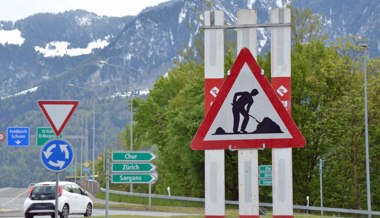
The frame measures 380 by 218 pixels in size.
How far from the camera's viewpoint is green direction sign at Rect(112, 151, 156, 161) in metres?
18.3

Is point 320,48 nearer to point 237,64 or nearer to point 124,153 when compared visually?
point 124,153

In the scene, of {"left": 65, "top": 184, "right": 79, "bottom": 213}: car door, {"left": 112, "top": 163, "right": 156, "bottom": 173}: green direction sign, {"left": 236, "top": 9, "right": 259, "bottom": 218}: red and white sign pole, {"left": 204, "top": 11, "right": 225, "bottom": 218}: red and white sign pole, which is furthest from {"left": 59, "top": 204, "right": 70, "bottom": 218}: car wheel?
{"left": 236, "top": 9, "right": 259, "bottom": 218}: red and white sign pole

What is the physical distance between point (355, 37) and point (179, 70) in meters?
21.0

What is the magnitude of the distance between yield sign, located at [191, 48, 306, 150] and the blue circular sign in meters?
7.36

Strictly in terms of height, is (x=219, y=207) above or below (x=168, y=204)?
above

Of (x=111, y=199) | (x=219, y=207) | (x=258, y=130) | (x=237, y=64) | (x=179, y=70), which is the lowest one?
(x=111, y=199)

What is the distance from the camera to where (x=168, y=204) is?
61250mm

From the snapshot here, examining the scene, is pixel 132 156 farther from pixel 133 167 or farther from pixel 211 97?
pixel 211 97

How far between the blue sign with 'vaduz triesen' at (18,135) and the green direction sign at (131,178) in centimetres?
3910

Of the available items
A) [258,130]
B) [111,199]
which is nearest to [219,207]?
[258,130]

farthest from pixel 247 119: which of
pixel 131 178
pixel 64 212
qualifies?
pixel 64 212

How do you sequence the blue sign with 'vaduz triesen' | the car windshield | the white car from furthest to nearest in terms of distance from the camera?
the blue sign with 'vaduz triesen'
the car windshield
the white car

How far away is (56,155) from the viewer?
1459 cm

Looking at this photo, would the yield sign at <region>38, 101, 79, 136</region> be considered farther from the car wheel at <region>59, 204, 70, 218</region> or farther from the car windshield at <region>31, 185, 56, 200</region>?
the car wheel at <region>59, 204, 70, 218</region>
